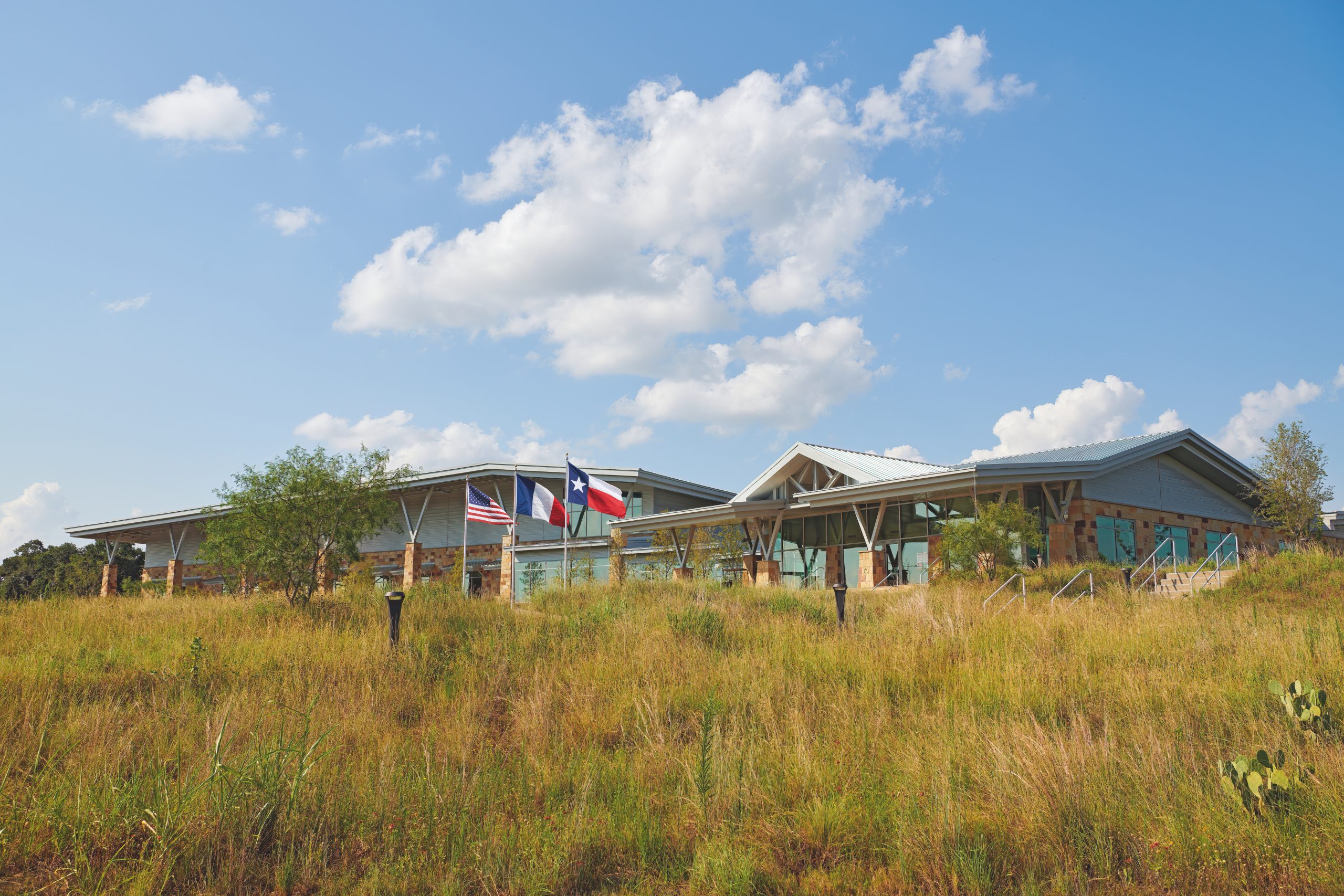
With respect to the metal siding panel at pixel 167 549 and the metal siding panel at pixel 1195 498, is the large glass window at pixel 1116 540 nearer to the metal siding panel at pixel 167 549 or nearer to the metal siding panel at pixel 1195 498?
the metal siding panel at pixel 1195 498

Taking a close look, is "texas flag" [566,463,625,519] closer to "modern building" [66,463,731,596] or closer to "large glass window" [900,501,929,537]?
"modern building" [66,463,731,596]

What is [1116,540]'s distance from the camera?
24062mm

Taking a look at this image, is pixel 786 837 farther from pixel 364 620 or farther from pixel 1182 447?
pixel 1182 447

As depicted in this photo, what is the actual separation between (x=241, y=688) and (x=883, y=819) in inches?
246

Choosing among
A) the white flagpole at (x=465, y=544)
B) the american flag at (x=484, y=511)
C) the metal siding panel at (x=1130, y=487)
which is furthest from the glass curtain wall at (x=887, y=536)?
the white flagpole at (x=465, y=544)

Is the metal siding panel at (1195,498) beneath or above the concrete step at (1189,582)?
above

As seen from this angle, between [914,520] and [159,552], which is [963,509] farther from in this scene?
[159,552]

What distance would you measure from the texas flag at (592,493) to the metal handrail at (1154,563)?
1211cm

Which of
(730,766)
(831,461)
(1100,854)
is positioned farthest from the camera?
(831,461)

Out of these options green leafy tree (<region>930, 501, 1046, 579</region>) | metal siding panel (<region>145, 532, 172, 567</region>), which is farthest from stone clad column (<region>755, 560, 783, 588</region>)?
metal siding panel (<region>145, 532, 172, 567</region>)

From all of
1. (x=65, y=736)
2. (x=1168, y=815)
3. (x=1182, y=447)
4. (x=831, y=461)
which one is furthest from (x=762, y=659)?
(x=1182, y=447)

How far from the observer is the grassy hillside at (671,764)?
4391 mm

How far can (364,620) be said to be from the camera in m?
12.3

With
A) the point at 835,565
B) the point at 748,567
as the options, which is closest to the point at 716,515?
the point at 748,567
